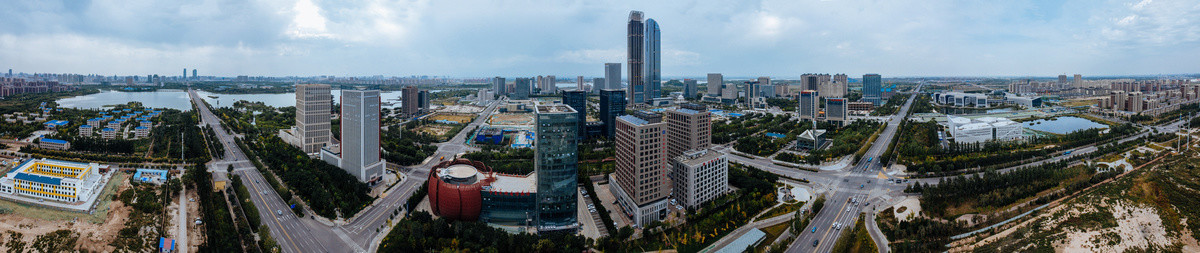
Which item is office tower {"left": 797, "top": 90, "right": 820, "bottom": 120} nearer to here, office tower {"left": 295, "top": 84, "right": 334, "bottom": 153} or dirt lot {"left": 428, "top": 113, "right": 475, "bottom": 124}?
dirt lot {"left": 428, "top": 113, "right": 475, "bottom": 124}

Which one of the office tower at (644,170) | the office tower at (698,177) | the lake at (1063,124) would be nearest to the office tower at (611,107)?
the office tower at (698,177)

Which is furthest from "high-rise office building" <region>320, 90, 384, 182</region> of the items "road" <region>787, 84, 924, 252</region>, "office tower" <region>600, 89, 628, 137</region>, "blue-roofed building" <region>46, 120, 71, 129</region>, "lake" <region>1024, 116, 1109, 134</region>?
"lake" <region>1024, 116, 1109, 134</region>

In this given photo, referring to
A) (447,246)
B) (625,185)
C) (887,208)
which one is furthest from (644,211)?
(887,208)

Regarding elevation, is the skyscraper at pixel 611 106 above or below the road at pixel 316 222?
above

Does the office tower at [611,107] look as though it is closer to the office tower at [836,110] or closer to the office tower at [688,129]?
the office tower at [688,129]

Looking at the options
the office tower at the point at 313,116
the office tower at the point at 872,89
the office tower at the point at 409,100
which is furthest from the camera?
the office tower at the point at 872,89

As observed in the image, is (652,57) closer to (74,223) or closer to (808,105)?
(808,105)
